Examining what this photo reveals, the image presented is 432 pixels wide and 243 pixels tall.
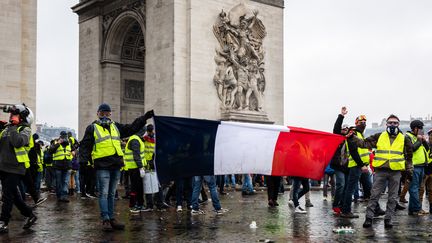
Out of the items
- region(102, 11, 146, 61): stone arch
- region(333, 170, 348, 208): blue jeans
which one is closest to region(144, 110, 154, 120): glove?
region(333, 170, 348, 208): blue jeans

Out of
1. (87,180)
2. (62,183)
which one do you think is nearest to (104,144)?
(62,183)

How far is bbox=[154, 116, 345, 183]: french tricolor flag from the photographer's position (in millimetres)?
11633

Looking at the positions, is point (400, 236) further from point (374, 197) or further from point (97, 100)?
point (97, 100)

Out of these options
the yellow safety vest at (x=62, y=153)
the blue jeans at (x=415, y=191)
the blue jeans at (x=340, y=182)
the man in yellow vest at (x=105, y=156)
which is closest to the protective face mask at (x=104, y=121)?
the man in yellow vest at (x=105, y=156)

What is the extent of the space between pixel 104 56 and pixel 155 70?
16.5 feet

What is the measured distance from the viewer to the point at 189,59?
28.0 metres

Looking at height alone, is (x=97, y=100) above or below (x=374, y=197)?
above

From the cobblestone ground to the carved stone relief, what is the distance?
562 inches

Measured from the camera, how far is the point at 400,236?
9.98 m

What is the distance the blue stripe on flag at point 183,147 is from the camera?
37.9 feet

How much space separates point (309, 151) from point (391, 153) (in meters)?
2.08

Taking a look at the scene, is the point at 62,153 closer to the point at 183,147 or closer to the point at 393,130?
the point at 183,147

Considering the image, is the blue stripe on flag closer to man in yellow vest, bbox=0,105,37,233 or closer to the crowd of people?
the crowd of people

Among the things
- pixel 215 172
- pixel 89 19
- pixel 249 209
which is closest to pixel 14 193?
pixel 215 172
